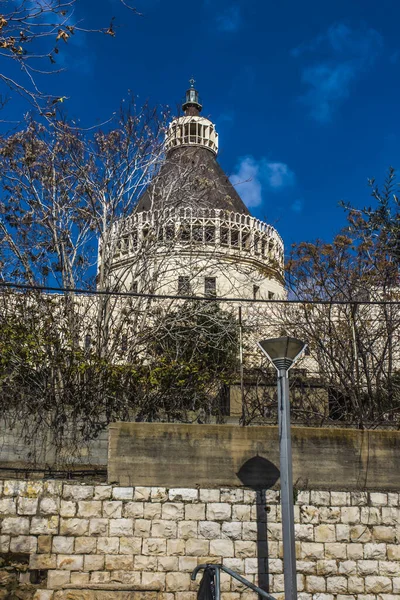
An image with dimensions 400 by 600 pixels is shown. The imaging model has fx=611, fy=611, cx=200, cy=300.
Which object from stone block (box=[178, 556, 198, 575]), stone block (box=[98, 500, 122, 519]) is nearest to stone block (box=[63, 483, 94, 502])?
stone block (box=[98, 500, 122, 519])

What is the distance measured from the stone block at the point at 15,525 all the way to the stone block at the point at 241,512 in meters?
2.75

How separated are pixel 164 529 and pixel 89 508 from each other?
1041mm

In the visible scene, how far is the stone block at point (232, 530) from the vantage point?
823 centimetres

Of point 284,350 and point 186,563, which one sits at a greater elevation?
point 284,350

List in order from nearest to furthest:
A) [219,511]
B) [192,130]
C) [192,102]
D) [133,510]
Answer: [133,510] → [219,511] → [192,130] → [192,102]

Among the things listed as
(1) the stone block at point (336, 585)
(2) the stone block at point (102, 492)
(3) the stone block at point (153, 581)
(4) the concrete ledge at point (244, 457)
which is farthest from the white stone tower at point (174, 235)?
(1) the stone block at point (336, 585)

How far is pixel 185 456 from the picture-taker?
845cm

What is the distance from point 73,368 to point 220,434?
3.69 m

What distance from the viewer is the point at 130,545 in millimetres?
8062

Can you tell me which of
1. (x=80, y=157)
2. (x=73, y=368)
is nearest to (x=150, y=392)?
(x=73, y=368)

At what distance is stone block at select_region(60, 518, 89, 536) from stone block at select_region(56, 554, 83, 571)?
0.92 ft

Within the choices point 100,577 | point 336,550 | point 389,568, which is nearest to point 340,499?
point 336,550

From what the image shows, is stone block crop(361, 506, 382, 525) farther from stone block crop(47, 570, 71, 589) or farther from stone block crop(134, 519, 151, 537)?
stone block crop(47, 570, 71, 589)

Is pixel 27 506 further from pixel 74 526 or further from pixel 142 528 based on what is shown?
pixel 142 528
